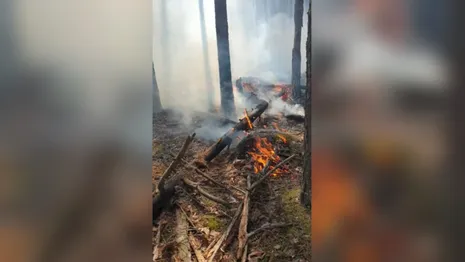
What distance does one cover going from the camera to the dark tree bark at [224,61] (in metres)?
1.21

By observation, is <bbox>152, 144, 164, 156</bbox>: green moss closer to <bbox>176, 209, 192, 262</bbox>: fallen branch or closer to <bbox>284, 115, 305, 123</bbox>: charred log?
<bbox>176, 209, 192, 262</bbox>: fallen branch

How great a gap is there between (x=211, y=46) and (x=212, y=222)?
1.84ft

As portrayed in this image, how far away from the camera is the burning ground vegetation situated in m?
1.17

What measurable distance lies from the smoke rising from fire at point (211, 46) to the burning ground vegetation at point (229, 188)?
8cm

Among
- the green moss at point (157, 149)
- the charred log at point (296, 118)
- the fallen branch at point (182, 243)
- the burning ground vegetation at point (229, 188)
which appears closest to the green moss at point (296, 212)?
the burning ground vegetation at point (229, 188)

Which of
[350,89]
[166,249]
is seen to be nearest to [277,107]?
[350,89]

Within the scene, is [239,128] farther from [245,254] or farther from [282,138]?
[245,254]

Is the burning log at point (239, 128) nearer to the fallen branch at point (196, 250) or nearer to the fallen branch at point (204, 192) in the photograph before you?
the fallen branch at point (204, 192)

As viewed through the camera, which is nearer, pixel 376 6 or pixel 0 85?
pixel 0 85

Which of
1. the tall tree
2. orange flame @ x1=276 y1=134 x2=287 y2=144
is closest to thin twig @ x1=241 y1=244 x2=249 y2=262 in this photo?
orange flame @ x1=276 y1=134 x2=287 y2=144

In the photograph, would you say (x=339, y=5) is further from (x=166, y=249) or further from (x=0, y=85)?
(x=0, y=85)

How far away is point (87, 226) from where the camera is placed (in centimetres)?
110

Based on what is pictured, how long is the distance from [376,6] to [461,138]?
49 centimetres

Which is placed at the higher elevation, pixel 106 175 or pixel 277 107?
pixel 277 107
